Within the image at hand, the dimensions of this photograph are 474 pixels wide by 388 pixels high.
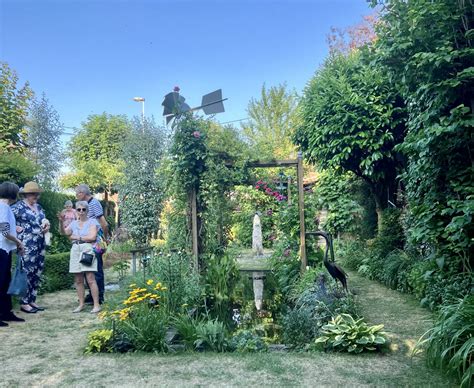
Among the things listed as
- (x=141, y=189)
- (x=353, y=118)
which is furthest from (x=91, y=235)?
(x=141, y=189)

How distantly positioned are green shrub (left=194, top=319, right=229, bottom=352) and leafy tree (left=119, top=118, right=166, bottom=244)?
678 cm

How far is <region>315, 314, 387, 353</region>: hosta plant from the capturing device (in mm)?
3383

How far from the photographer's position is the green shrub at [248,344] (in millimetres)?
3510

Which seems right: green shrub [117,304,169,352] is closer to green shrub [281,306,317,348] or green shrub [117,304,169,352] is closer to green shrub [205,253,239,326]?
green shrub [281,306,317,348]

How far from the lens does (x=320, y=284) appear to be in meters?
4.72

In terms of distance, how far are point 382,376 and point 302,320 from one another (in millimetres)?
1141

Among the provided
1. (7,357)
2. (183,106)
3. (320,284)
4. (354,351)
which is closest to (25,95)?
(183,106)

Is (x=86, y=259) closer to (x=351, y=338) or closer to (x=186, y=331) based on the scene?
(x=186, y=331)

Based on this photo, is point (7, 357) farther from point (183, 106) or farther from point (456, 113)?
point (456, 113)

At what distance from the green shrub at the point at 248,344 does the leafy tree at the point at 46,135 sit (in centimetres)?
1067

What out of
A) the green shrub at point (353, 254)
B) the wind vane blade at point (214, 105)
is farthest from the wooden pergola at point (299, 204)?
the green shrub at point (353, 254)

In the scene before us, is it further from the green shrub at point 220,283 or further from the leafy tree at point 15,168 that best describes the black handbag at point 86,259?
the leafy tree at point 15,168

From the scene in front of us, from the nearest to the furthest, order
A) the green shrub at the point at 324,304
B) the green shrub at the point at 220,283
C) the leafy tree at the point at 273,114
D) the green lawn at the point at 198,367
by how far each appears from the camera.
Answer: the green lawn at the point at 198,367 → the green shrub at the point at 324,304 → the green shrub at the point at 220,283 → the leafy tree at the point at 273,114

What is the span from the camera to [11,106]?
677 cm
